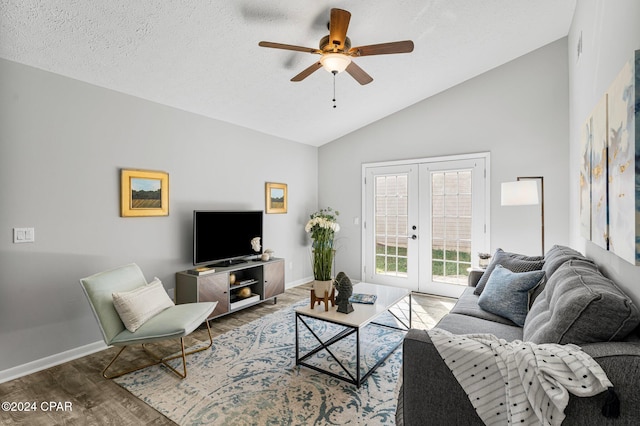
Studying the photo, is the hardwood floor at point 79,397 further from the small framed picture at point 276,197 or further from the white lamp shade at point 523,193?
the white lamp shade at point 523,193

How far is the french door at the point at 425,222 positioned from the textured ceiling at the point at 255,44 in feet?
3.81

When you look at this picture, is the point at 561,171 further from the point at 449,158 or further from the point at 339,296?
the point at 339,296

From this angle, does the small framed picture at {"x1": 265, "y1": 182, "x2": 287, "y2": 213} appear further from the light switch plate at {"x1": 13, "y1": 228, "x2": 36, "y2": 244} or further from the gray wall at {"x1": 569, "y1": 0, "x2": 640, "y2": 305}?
the gray wall at {"x1": 569, "y1": 0, "x2": 640, "y2": 305}

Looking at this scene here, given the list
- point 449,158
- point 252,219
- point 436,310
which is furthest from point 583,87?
point 252,219

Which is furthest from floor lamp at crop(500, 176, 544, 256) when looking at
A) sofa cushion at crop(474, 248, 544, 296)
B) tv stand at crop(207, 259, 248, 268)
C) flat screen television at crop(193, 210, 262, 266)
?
tv stand at crop(207, 259, 248, 268)

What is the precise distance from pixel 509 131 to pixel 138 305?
4.57 metres

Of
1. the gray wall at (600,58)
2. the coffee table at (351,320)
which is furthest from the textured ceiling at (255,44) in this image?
the coffee table at (351,320)

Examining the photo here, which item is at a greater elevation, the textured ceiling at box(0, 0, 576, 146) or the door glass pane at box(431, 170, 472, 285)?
the textured ceiling at box(0, 0, 576, 146)

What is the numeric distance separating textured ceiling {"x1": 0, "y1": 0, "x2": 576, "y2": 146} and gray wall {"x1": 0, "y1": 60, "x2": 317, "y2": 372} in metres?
0.22

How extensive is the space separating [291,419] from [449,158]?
12.6 feet

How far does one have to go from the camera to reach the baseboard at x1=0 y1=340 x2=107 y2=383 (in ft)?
8.05

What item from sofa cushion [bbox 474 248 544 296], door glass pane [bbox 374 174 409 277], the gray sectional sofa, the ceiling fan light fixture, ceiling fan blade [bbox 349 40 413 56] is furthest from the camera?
door glass pane [bbox 374 174 409 277]

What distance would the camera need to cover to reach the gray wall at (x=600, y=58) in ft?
4.81

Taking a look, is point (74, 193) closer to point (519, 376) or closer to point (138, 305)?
point (138, 305)
